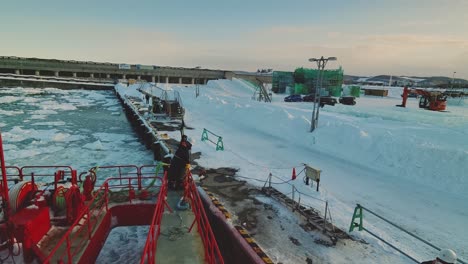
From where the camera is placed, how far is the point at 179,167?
911 cm

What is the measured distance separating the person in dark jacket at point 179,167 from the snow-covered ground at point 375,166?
Result: 3.49 metres

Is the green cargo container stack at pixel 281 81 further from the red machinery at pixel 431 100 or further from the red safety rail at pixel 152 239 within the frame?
the red safety rail at pixel 152 239

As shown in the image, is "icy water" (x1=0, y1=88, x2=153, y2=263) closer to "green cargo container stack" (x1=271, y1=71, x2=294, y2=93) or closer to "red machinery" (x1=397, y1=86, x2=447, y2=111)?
"red machinery" (x1=397, y1=86, x2=447, y2=111)

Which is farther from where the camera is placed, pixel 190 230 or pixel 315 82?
pixel 315 82

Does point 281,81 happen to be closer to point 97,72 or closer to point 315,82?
point 315,82

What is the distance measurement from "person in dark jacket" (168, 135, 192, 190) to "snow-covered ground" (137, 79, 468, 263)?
3.49m

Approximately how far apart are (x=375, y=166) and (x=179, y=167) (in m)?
10.3

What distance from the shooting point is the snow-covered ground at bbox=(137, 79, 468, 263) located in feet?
28.9

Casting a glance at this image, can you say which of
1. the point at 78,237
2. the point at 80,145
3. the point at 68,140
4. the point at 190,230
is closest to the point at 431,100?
Result: the point at 190,230

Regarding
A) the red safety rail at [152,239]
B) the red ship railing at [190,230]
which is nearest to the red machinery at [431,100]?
the red ship railing at [190,230]

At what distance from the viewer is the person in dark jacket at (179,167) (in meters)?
8.77

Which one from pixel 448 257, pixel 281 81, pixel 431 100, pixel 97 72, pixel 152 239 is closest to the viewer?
pixel 448 257

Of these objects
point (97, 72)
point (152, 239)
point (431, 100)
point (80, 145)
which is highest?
point (97, 72)

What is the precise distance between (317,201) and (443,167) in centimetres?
691
